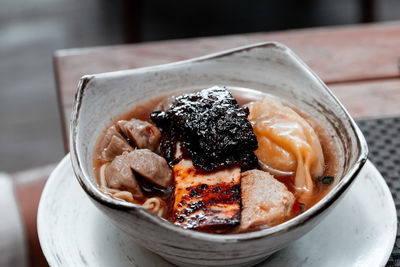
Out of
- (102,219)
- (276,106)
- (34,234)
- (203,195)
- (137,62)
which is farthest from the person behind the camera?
(137,62)

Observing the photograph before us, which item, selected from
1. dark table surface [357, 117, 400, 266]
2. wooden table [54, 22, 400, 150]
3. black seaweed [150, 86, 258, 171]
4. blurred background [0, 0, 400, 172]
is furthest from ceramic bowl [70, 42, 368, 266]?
blurred background [0, 0, 400, 172]

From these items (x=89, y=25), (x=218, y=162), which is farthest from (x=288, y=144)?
(x=89, y=25)

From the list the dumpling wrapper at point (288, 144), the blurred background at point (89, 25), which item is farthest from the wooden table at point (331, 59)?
the blurred background at point (89, 25)

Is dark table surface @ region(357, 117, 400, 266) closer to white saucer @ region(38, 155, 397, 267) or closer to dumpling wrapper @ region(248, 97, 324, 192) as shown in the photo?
white saucer @ region(38, 155, 397, 267)

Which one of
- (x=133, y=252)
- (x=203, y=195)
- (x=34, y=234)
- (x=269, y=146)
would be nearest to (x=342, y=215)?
(x=269, y=146)

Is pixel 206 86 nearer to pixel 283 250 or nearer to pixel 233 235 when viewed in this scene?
pixel 283 250

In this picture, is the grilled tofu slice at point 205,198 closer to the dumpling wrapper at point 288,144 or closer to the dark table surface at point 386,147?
the dumpling wrapper at point 288,144

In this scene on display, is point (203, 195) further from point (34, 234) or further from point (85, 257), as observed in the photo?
point (34, 234)
